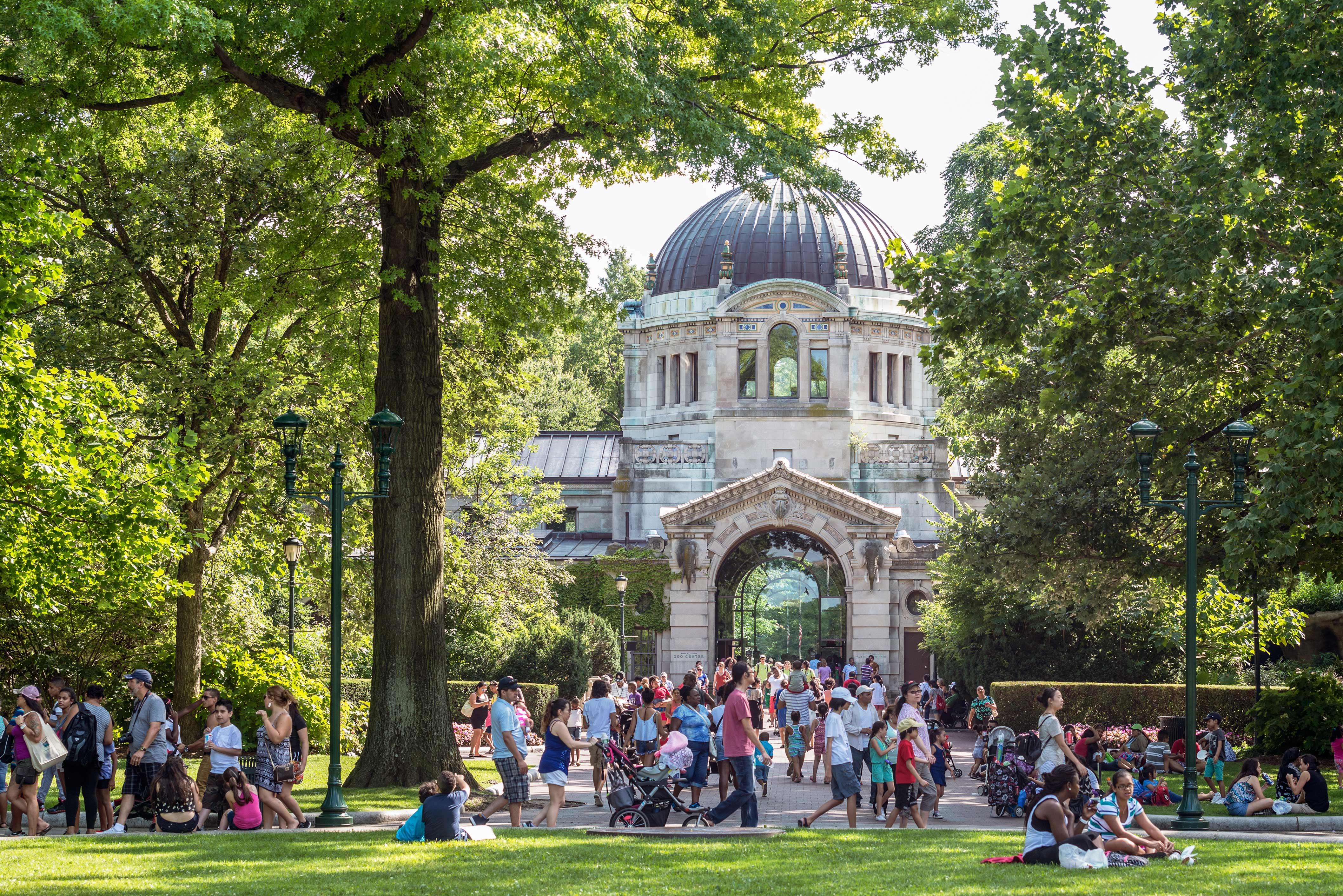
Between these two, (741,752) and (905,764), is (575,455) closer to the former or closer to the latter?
(905,764)

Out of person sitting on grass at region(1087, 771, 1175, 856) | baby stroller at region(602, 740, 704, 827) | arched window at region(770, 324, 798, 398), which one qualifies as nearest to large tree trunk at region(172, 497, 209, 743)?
baby stroller at region(602, 740, 704, 827)

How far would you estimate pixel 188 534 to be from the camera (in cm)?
2236

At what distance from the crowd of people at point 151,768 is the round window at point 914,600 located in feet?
108

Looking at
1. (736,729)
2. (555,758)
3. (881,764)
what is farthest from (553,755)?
(881,764)

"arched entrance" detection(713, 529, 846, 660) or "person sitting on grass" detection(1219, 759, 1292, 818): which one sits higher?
"arched entrance" detection(713, 529, 846, 660)

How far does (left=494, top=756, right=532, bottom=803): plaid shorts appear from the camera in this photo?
16.0 meters

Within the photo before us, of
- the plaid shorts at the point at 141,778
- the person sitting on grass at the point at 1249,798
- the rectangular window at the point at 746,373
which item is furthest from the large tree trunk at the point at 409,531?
the rectangular window at the point at 746,373

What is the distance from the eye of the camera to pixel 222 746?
16.2m

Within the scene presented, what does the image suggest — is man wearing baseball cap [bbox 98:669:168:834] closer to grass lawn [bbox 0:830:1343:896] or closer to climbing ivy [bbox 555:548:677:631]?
grass lawn [bbox 0:830:1343:896]

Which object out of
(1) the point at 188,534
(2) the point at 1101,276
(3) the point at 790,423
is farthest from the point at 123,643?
(3) the point at 790,423

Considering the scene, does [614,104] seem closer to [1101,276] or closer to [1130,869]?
[1101,276]

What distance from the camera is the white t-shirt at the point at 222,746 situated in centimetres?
1616

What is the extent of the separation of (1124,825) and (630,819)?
17.1ft

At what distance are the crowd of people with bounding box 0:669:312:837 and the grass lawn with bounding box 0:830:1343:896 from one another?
2.83 ft
